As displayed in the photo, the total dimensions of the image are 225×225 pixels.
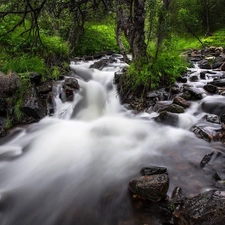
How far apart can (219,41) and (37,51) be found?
14.6m

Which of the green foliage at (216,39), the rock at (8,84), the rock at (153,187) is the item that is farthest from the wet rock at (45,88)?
the green foliage at (216,39)

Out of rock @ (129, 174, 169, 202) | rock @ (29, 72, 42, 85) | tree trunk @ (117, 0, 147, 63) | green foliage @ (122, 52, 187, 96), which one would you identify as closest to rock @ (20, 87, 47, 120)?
rock @ (29, 72, 42, 85)

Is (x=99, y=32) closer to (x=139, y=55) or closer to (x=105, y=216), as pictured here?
(x=139, y=55)

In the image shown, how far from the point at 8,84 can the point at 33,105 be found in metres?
0.95

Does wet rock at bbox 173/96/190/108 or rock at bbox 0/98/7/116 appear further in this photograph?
wet rock at bbox 173/96/190/108

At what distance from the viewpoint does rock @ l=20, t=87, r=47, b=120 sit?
5754 mm

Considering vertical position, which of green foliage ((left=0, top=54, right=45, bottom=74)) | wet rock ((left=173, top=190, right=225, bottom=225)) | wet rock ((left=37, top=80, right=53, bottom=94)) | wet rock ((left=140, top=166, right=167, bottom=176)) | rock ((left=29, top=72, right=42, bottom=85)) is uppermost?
green foliage ((left=0, top=54, right=45, bottom=74))

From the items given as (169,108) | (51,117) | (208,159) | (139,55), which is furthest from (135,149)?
(139,55)

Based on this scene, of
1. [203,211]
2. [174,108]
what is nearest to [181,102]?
[174,108]

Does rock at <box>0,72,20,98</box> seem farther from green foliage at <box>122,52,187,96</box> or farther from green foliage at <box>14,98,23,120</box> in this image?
green foliage at <box>122,52,187,96</box>

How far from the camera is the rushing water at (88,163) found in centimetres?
307

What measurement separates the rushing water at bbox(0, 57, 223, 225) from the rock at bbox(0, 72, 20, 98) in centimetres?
116

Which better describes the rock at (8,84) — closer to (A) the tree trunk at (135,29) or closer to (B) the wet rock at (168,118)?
(A) the tree trunk at (135,29)

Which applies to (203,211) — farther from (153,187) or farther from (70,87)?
(70,87)
